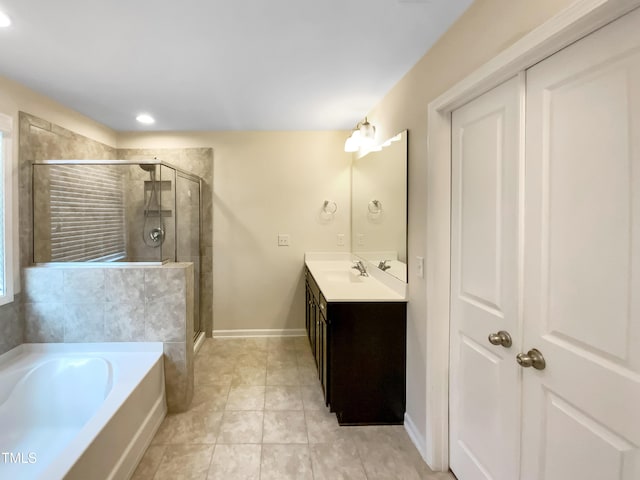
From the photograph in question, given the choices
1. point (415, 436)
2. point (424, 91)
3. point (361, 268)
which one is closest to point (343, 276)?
point (361, 268)

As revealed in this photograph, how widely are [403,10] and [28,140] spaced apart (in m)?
2.68

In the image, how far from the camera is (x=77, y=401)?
2.17 m

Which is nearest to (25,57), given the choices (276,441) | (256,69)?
A: (256,69)

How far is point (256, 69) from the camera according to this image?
2.23 m

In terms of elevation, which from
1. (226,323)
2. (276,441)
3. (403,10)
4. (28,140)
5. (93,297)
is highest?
(403,10)

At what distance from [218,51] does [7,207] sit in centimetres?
179

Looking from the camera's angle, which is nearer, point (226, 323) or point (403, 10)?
point (403, 10)

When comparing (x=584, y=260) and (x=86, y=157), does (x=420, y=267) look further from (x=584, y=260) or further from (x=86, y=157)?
(x=86, y=157)

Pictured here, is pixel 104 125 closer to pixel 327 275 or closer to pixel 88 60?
pixel 88 60

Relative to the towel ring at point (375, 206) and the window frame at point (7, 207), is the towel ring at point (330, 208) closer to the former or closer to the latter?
the towel ring at point (375, 206)

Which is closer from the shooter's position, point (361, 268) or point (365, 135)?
point (365, 135)

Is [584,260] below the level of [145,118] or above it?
below

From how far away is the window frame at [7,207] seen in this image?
2.27m

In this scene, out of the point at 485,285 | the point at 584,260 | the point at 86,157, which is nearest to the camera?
the point at 584,260
